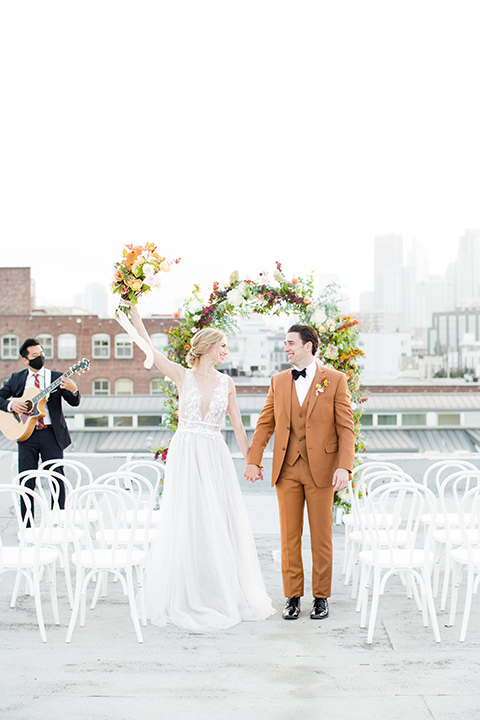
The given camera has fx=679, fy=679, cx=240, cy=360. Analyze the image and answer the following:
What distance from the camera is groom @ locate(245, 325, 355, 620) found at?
171 inches

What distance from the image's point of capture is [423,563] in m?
4.10

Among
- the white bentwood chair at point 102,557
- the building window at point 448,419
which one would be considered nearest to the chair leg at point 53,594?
the white bentwood chair at point 102,557

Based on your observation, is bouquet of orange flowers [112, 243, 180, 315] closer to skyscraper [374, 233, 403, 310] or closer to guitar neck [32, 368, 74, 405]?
guitar neck [32, 368, 74, 405]

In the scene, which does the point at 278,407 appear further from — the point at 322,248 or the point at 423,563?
the point at 322,248

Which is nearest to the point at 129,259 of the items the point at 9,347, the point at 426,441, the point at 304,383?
the point at 304,383

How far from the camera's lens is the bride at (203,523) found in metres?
4.30

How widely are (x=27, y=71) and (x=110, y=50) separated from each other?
13.3 ft

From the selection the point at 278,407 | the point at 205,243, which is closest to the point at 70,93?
the point at 278,407

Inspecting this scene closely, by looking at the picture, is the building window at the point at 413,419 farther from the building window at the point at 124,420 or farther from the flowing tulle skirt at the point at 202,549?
the flowing tulle skirt at the point at 202,549

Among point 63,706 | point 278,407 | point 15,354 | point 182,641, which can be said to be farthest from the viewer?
point 15,354

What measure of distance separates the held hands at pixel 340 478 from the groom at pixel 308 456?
0.10ft

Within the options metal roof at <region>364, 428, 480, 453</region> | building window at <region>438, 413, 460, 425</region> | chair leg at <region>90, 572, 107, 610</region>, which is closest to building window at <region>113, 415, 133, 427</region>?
metal roof at <region>364, 428, 480, 453</region>

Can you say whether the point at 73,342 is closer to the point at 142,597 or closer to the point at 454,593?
the point at 142,597

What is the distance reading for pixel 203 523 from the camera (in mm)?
4379
